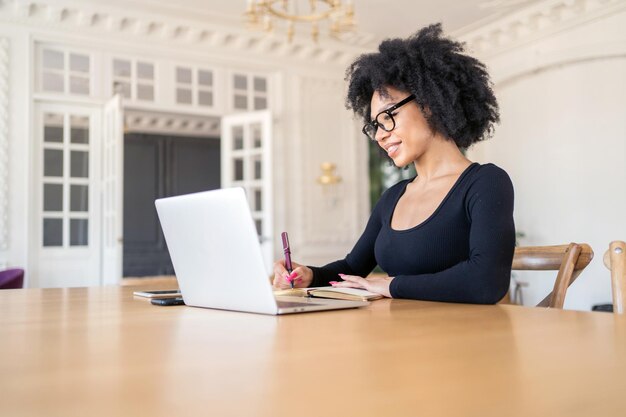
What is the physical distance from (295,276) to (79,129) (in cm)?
502

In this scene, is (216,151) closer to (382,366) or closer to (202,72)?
(202,72)

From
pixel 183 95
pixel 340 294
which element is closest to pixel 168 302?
pixel 340 294

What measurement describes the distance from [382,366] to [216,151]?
35.6 ft

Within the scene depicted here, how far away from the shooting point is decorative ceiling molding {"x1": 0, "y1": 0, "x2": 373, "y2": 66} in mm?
5809

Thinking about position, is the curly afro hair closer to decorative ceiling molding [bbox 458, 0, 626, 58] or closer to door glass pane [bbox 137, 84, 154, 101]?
decorative ceiling molding [bbox 458, 0, 626, 58]

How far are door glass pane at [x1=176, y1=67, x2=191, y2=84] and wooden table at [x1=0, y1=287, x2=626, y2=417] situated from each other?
583cm

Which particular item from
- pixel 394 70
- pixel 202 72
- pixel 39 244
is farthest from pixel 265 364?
pixel 202 72

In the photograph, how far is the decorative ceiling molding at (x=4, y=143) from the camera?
5621mm

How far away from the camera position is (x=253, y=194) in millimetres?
6812

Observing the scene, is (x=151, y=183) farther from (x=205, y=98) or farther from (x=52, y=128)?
(x=52, y=128)

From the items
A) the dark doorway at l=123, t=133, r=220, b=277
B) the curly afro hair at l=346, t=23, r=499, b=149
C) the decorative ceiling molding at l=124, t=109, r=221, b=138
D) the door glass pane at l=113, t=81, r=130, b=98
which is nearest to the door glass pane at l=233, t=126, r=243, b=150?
the door glass pane at l=113, t=81, r=130, b=98

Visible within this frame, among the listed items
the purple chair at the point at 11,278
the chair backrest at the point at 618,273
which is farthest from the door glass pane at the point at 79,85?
the chair backrest at the point at 618,273

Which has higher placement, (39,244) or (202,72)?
(202,72)

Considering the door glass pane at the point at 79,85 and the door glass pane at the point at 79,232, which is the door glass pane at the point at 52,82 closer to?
the door glass pane at the point at 79,85
